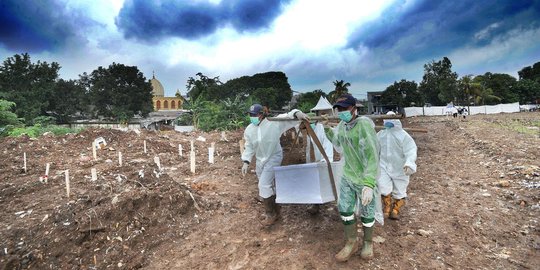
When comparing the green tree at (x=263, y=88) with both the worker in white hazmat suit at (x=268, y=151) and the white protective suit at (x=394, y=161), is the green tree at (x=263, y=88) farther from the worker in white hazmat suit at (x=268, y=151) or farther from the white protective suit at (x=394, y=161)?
the worker in white hazmat suit at (x=268, y=151)

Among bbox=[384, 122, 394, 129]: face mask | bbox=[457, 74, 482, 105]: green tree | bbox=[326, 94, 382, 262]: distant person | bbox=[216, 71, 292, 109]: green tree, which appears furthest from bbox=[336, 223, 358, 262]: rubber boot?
bbox=[457, 74, 482, 105]: green tree

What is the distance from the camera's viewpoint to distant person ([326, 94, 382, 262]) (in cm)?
335

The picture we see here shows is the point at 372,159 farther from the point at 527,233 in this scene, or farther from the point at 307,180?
the point at 527,233

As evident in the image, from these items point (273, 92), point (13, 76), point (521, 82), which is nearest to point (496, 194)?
point (13, 76)

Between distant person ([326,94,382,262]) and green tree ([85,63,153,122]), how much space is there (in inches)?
1554

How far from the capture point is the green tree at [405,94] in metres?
49.4

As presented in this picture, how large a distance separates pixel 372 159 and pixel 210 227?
2.42m

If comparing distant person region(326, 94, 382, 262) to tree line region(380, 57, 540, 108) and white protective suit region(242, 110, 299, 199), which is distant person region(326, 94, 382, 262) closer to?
white protective suit region(242, 110, 299, 199)

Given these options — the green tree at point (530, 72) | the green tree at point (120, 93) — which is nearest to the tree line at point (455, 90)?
the green tree at point (530, 72)

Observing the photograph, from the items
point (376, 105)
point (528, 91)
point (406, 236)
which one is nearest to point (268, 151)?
point (406, 236)

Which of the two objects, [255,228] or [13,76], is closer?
[255,228]

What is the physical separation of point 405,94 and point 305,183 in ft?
165

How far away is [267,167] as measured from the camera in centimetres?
431

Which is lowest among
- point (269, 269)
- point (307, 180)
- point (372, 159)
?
point (269, 269)
